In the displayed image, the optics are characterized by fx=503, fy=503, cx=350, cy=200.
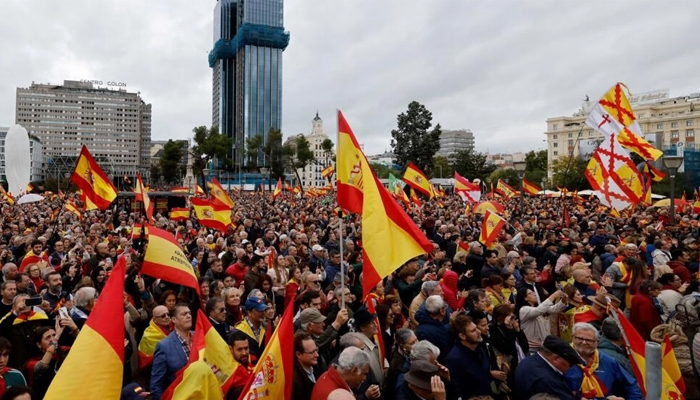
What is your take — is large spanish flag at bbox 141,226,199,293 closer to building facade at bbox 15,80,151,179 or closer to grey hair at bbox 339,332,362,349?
grey hair at bbox 339,332,362,349

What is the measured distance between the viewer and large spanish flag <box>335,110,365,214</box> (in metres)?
5.62

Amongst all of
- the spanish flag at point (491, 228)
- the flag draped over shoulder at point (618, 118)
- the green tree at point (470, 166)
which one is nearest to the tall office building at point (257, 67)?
the green tree at point (470, 166)

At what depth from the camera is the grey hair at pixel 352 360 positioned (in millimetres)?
3600

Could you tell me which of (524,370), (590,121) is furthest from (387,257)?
(590,121)

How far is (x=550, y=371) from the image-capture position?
12.5 feet

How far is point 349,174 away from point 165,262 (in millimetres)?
2390

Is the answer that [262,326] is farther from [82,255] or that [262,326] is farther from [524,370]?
[82,255]

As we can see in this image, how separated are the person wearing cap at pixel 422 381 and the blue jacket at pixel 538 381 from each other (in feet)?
2.48

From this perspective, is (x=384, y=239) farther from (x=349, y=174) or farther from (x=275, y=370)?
(x=275, y=370)

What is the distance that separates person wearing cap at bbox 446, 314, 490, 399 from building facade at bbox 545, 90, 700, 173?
294 ft

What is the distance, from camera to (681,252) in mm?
9070

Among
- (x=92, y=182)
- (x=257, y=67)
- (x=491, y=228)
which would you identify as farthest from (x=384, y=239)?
(x=257, y=67)

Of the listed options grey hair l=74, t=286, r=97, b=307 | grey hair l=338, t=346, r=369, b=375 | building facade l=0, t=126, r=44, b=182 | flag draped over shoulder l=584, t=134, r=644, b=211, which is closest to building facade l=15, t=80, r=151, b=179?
building facade l=0, t=126, r=44, b=182

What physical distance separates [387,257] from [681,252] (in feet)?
23.0
